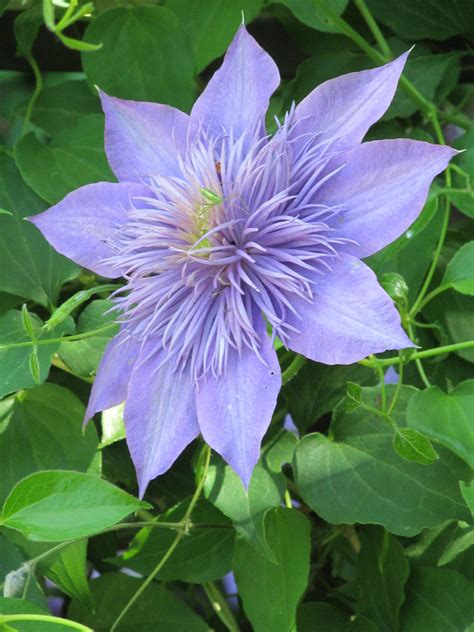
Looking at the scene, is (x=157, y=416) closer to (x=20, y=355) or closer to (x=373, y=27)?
(x=20, y=355)

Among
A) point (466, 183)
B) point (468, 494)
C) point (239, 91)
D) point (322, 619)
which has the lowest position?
point (322, 619)

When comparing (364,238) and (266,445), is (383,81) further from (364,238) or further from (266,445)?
(266,445)

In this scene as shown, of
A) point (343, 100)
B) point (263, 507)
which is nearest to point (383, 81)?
point (343, 100)

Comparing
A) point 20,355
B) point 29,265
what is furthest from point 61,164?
point 20,355

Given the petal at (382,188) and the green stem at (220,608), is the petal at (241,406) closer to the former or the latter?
the petal at (382,188)

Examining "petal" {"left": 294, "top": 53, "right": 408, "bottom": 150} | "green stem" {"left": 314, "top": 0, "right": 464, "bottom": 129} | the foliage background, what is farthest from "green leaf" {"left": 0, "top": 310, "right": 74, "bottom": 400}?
"green stem" {"left": 314, "top": 0, "right": 464, "bottom": 129}

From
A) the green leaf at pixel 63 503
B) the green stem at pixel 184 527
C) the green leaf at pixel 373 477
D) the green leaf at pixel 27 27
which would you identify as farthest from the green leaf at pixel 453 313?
the green leaf at pixel 27 27

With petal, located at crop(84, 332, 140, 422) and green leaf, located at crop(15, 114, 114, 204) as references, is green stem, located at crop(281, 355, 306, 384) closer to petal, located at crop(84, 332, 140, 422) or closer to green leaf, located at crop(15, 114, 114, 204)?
petal, located at crop(84, 332, 140, 422)
